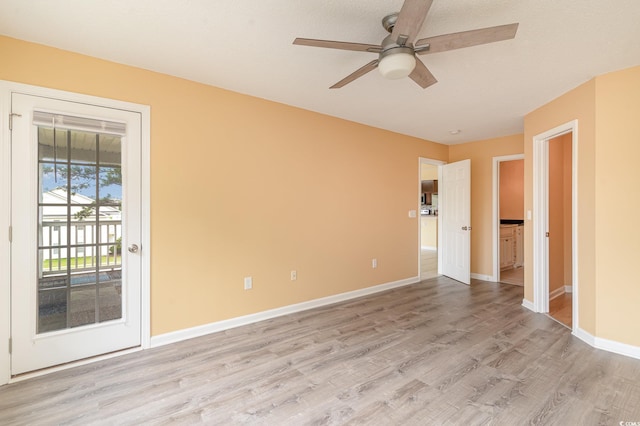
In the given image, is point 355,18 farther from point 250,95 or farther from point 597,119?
point 597,119

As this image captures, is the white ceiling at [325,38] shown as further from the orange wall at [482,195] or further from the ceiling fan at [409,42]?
the orange wall at [482,195]

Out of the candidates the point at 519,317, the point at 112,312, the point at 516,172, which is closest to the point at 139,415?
the point at 112,312

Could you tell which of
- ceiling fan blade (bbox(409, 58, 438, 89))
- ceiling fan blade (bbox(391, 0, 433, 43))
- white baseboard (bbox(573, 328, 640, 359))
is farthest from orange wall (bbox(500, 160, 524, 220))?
ceiling fan blade (bbox(391, 0, 433, 43))

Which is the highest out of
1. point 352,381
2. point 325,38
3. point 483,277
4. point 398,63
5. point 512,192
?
point 325,38

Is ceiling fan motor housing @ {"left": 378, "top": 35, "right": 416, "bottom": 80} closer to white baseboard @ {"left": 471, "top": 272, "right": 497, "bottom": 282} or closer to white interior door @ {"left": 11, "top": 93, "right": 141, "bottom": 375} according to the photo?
white interior door @ {"left": 11, "top": 93, "right": 141, "bottom": 375}

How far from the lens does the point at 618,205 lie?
101 inches

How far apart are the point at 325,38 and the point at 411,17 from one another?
2.75 feet

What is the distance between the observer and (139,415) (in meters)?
1.79

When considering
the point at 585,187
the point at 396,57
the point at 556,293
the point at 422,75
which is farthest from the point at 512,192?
the point at 396,57

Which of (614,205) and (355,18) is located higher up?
(355,18)

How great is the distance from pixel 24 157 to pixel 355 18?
268 cm

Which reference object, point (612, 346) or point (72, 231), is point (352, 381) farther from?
point (72, 231)

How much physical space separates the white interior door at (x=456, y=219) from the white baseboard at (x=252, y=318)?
141 cm

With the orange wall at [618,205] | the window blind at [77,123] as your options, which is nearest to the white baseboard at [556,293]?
the orange wall at [618,205]
